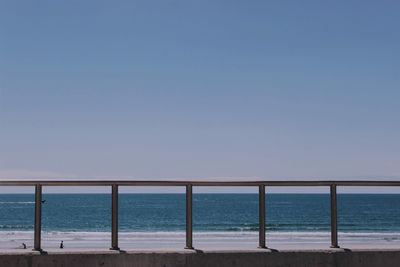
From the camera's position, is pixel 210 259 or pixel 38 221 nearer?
pixel 210 259

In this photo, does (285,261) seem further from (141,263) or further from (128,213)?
(128,213)

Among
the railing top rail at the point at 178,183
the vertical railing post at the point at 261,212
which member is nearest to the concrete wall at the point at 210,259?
the vertical railing post at the point at 261,212

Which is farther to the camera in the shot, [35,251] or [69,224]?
[69,224]

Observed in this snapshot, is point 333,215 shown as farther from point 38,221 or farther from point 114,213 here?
point 38,221

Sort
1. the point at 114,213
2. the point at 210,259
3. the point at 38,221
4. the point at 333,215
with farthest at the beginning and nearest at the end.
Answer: the point at 333,215 → the point at 114,213 → the point at 38,221 → the point at 210,259

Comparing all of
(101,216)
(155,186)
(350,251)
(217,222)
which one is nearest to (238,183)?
(155,186)

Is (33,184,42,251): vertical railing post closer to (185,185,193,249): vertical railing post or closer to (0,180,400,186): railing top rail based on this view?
(0,180,400,186): railing top rail

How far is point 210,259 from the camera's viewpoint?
741 centimetres

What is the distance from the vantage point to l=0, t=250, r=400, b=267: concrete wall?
23.6ft

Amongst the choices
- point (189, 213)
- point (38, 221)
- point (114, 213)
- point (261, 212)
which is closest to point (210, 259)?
point (189, 213)

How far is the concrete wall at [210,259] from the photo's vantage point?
720 centimetres

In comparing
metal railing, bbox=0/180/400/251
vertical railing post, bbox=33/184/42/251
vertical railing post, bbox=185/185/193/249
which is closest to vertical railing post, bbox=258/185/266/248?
metal railing, bbox=0/180/400/251

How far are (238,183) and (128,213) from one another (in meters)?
65.2

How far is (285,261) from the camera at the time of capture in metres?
7.46
